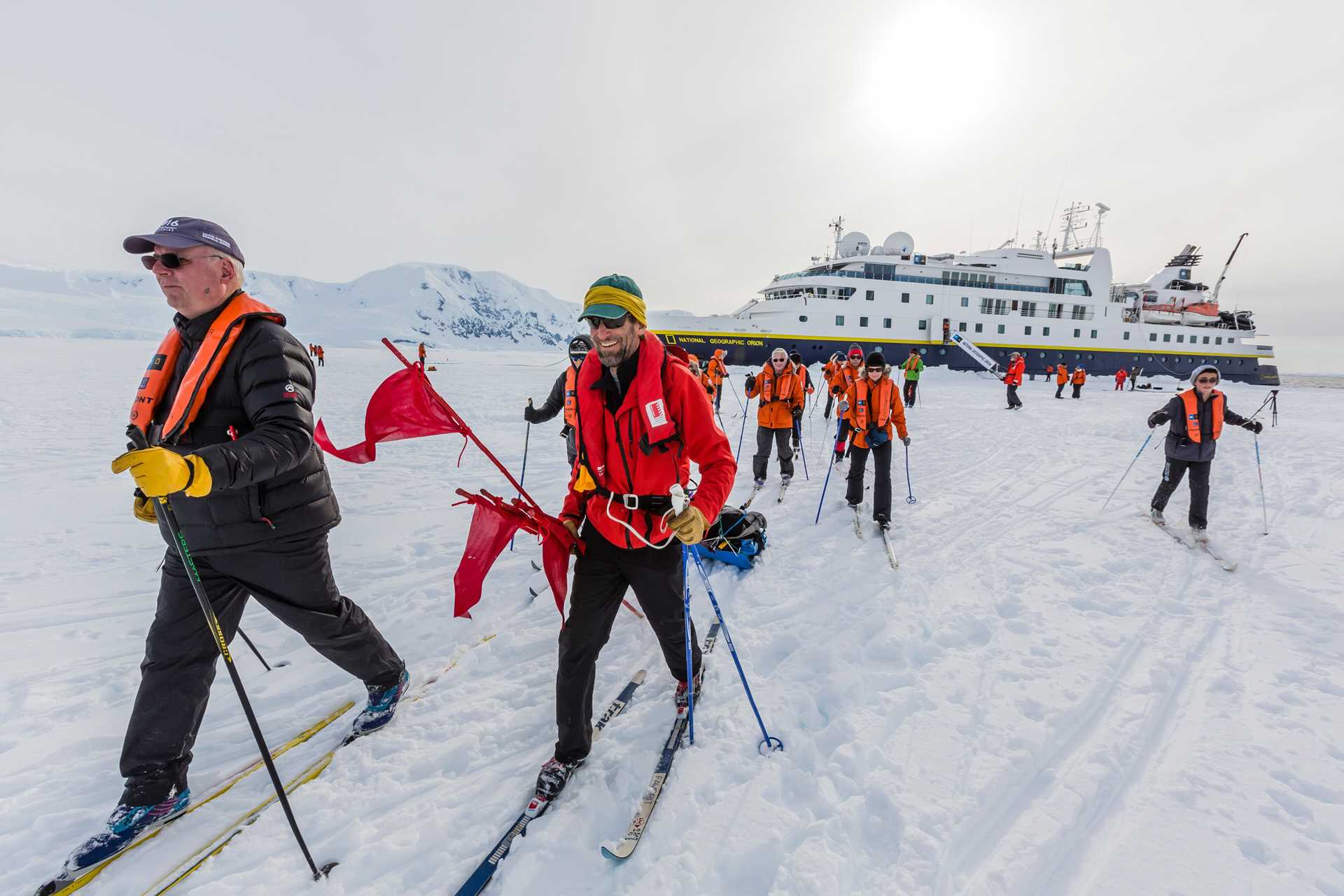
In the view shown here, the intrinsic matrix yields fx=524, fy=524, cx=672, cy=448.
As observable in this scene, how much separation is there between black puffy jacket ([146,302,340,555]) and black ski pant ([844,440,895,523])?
526cm

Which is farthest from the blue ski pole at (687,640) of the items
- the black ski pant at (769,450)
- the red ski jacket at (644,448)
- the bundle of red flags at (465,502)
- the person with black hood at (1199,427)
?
the person with black hood at (1199,427)

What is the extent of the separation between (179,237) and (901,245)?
35790 mm

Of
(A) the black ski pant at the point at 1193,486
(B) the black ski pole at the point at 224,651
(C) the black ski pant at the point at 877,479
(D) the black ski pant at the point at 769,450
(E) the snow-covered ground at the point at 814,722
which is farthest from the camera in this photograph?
(D) the black ski pant at the point at 769,450

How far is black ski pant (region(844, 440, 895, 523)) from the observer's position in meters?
5.84

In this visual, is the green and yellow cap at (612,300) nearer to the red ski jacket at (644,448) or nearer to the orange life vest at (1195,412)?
the red ski jacket at (644,448)

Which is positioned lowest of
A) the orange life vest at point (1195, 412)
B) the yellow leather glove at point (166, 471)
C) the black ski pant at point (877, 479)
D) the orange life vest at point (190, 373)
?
the black ski pant at point (877, 479)

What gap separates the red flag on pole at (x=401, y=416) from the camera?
233 centimetres

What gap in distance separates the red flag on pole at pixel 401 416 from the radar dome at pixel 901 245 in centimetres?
3511

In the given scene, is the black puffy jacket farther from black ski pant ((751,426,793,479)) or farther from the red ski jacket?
black ski pant ((751,426,793,479))

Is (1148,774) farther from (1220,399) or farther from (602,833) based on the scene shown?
(1220,399)

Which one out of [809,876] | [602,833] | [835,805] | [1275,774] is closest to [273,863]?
[602,833]

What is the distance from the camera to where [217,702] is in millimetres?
3090

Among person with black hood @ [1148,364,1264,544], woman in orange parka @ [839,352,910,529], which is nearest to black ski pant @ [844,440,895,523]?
woman in orange parka @ [839,352,910,529]

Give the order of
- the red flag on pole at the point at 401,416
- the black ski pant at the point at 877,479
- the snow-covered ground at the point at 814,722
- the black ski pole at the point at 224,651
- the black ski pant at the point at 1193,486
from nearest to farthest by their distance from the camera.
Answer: the black ski pole at the point at 224,651 < the snow-covered ground at the point at 814,722 < the red flag on pole at the point at 401,416 < the black ski pant at the point at 1193,486 < the black ski pant at the point at 877,479
